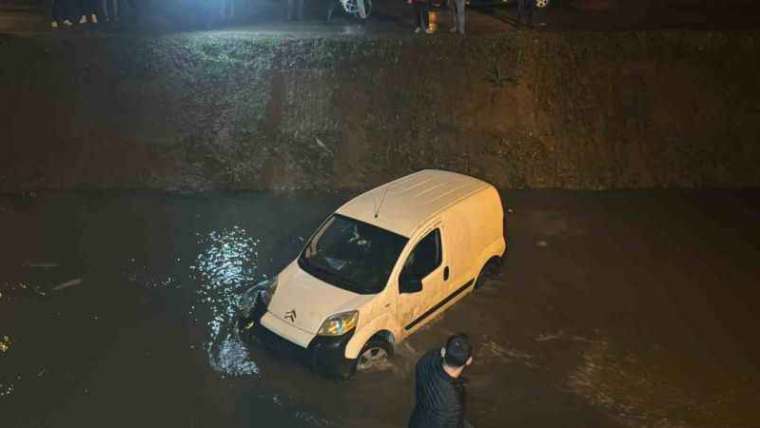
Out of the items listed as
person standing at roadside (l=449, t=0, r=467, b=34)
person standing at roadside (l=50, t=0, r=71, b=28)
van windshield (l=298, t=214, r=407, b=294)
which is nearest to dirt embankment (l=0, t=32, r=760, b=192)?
person standing at roadside (l=449, t=0, r=467, b=34)

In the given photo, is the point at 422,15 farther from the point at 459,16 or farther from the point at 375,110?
the point at 375,110

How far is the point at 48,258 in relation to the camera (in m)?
10.6

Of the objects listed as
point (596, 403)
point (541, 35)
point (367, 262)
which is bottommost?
point (596, 403)

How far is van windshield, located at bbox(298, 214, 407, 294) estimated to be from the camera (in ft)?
26.3

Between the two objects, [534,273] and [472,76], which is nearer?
[534,273]

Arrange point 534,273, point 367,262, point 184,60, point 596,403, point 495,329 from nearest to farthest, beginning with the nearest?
point 596,403, point 367,262, point 495,329, point 534,273, point 184,60

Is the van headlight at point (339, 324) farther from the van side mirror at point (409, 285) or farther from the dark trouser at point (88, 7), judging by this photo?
the dark trouser at point (88, 7)

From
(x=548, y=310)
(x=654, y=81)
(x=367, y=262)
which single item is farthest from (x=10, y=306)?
(x=654, y=81)

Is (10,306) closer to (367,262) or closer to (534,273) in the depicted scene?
(367,262)

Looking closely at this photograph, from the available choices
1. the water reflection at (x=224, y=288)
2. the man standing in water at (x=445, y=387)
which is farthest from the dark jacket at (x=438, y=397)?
the water reflection at (x=224, y=288)

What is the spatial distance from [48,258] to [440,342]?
6.34m

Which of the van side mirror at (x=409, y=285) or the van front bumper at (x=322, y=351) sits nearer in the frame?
the van front bumper at (x=322, y=351)

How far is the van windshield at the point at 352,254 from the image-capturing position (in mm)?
8023

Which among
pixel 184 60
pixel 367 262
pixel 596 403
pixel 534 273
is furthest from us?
pixel 184 60
